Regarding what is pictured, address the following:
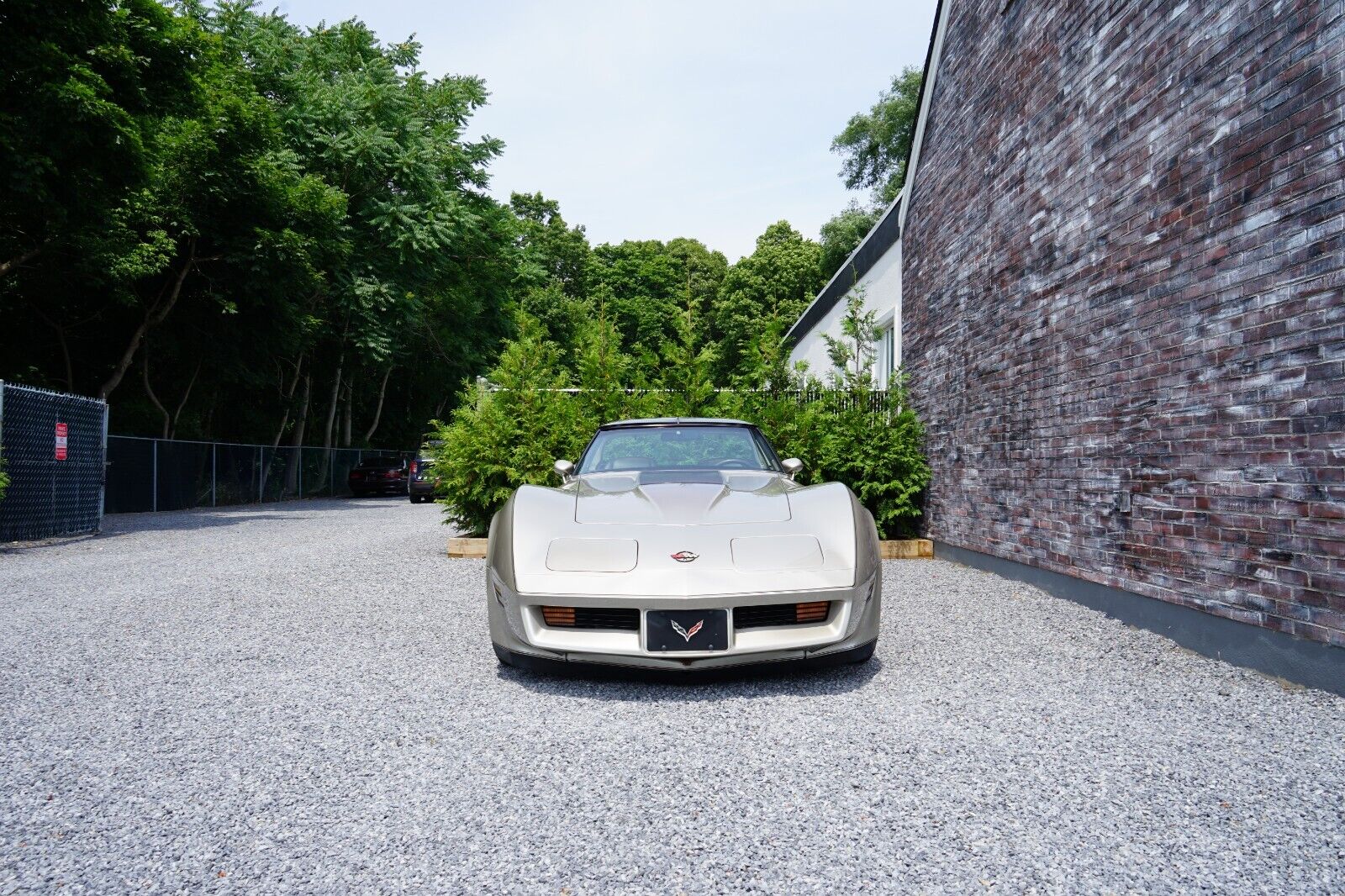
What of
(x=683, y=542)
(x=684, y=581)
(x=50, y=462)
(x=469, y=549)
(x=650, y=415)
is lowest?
(x=469, y=549)

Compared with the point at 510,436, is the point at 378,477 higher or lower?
lower

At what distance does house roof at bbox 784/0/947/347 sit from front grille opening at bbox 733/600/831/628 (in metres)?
6.78

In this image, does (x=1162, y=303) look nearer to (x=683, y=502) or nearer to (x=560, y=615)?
(x=683, y=502)

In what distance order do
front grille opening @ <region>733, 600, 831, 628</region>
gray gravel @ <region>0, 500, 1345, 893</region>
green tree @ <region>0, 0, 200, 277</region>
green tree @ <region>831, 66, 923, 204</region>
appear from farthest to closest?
1. green tree @ <region>831, 66, 923, 204</region>
2. green tree @ <region>0, 0, 200, 277</region>
3. front grille opening @ <region>733, 600, 831, 628</region>
4. gray gravel @ <region>0, 500, 1345, 893</region>

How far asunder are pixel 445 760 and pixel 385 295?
2014 centimetres

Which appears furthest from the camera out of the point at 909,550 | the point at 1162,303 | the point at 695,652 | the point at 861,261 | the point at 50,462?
the point at 861,261

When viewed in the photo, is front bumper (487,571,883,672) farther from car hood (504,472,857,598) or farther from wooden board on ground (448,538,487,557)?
wooden board on ground (448,538,487,557)

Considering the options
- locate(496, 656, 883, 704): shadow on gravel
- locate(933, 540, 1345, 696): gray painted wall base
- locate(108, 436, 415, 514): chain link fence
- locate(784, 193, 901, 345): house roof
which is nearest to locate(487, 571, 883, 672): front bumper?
locate(496, 656, 883, 704): shadow on gravel

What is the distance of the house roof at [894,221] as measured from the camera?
958 cm

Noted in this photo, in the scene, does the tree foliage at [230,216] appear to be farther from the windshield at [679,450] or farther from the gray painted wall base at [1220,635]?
the gray painted wall base at [1220,635]

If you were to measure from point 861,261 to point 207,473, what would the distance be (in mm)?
15901

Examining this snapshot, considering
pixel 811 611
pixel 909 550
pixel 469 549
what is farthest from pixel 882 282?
pixel 811 611

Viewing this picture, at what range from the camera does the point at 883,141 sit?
115 ft

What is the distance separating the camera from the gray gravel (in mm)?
2146
